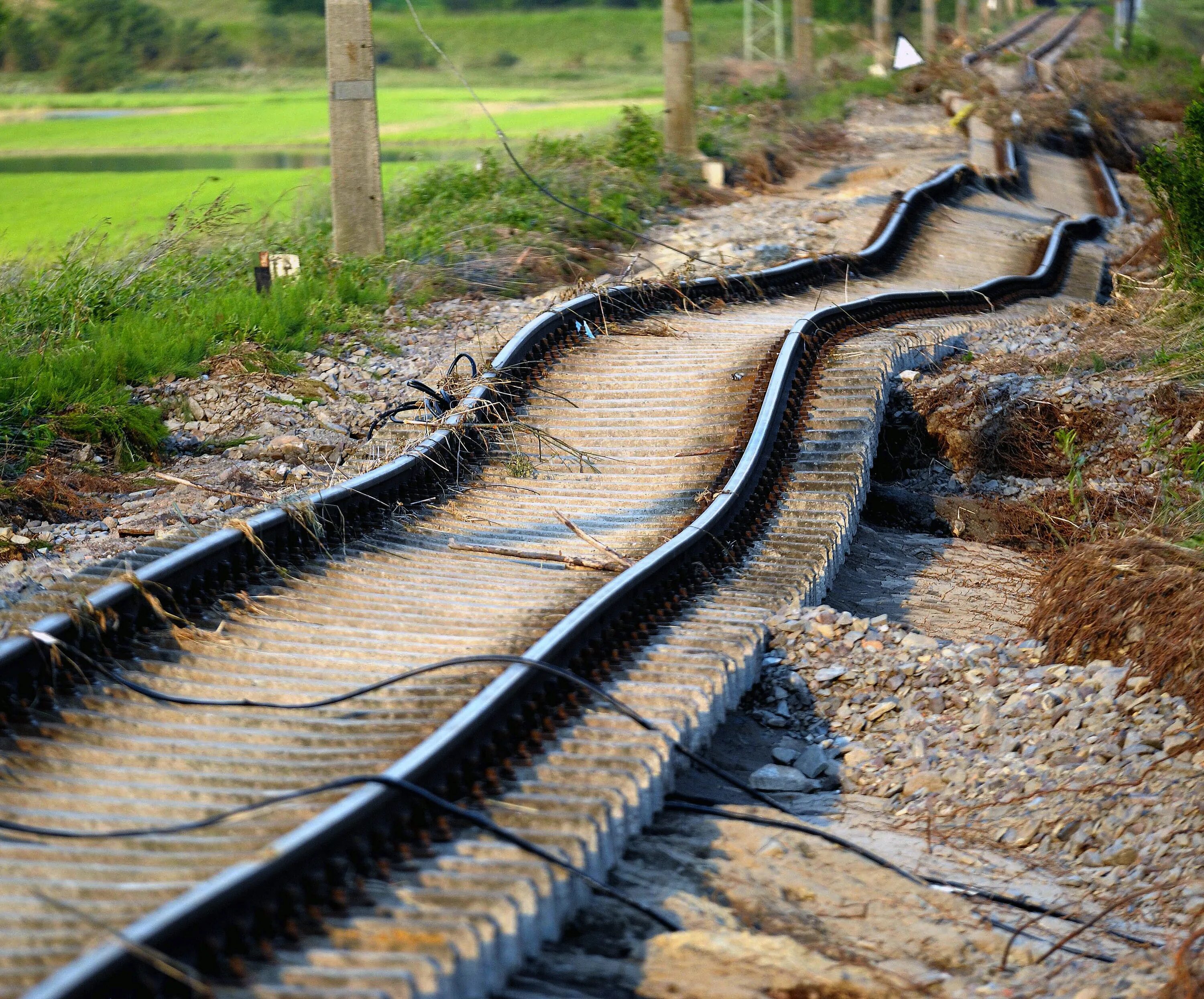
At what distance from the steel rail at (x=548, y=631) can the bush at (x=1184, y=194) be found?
65.8 inches

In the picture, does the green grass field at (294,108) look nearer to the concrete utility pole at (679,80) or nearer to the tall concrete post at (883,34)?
the concrete utility pole at (679,80)

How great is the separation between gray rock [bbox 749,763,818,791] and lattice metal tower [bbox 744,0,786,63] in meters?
36.4

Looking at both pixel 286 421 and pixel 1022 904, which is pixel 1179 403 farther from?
pixel 286 421

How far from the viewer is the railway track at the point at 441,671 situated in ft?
10.4

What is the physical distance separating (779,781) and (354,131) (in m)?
8.53

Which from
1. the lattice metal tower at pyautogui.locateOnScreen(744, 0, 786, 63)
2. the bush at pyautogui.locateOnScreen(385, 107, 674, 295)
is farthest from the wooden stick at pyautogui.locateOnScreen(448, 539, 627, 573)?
the lattice metal tower at pyautogui.locateOnScreen(744, 0, 786, 63)

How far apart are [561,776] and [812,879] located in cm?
84

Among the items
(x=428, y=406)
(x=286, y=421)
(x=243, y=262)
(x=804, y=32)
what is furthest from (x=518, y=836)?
(x=804, y=32)

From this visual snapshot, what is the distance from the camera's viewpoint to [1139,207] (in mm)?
20453

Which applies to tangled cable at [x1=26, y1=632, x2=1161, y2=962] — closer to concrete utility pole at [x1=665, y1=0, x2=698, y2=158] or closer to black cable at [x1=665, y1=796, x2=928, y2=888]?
black cable at [x1=665, y1=796, x2=928, y2=888]

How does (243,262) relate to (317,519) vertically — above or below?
above

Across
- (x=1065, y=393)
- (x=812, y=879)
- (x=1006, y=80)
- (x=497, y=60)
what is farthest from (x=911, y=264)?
(x=497, y=60)

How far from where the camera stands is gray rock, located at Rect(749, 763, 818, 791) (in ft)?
16.0

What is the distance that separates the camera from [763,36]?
223 feet
